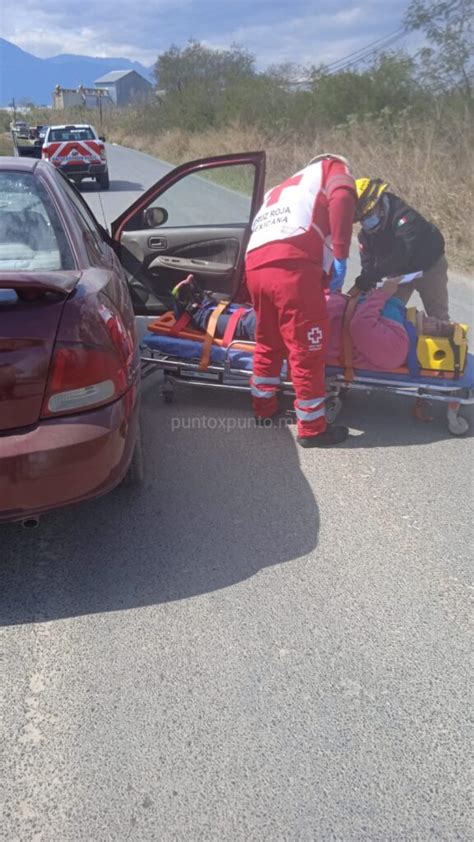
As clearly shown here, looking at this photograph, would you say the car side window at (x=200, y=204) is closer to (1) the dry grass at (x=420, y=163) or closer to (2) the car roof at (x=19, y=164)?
(2) the car roof at (x=19, y=164)

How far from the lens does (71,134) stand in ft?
68.5

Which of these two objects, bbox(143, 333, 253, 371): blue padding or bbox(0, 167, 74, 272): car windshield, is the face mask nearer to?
bbox(143, 333, 253, 371): blue padding

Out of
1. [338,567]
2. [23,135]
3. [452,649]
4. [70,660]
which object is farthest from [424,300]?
[23,135]

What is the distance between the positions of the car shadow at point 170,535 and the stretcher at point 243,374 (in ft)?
1.51

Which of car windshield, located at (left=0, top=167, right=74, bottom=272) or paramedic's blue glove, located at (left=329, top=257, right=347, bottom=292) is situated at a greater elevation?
car windshield, located at (left=0, top=167, right=74, bottom=272)

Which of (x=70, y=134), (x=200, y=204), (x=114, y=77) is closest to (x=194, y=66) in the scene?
(x=70, y=134)

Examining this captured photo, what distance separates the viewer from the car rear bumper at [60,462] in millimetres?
2357

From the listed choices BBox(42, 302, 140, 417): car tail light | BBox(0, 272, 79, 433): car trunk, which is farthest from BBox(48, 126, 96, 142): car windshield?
BBox(0, 272, 79, 433): car trunk

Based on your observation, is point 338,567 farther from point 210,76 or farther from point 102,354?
point 210,76

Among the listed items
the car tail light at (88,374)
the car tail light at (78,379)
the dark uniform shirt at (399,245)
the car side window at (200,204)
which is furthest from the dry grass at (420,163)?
the car tail light at (78,379)

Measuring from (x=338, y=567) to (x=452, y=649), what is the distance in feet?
1.88

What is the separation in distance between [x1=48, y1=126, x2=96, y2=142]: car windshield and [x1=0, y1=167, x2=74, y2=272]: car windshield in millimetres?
18954

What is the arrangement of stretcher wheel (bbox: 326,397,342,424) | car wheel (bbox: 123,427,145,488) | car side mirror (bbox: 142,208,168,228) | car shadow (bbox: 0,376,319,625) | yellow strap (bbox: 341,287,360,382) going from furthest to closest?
car side mirror (bbox: 142,208,168,228) < stretcher wheel (bbox: 326,397,342,424) < yellow strap (bbox: 341,287,360,382) < car wheel (bbox: 123,427,145,488) < car shadow (bbox: 0,376,319,625)

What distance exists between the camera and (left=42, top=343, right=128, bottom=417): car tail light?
2.44 metres
